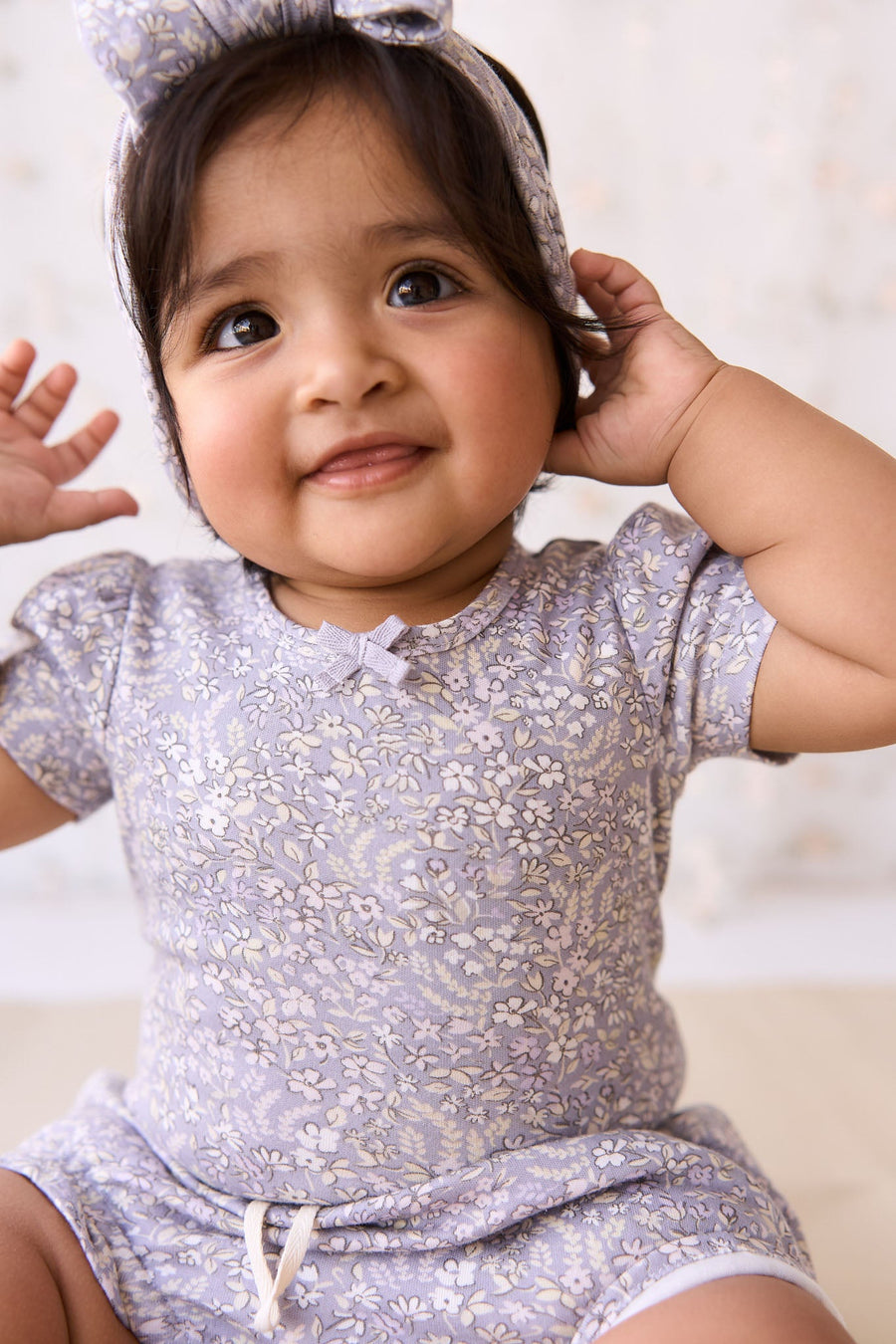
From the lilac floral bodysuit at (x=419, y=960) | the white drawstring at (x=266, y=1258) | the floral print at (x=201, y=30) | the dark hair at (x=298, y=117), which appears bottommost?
the white drawstring at (x=266, y=1258)

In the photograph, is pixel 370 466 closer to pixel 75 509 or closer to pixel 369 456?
pixel 369 456

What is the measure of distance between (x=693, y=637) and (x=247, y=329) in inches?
13.5

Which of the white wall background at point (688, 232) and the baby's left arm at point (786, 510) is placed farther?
the white wall background at point (688, 232)

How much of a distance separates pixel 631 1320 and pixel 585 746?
1.10 ft

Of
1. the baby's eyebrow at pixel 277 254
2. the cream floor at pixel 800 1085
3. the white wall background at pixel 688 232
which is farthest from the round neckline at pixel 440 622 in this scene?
the white wall background at pixel 688 232

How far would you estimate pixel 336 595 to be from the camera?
0.90 metres

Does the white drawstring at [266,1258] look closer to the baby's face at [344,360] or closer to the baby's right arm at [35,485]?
the baby's right arm at [35,485]

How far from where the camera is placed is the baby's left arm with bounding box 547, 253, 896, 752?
31.5 inches

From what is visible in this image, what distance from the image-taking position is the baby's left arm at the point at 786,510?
2.63 feet

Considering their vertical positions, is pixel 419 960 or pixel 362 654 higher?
pixel 362 654

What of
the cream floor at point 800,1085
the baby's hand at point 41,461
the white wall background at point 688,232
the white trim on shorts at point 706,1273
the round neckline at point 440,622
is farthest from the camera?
the white wall background at point 688,232

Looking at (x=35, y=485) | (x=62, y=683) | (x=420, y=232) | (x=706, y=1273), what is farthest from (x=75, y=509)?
(x=706, y=1273)

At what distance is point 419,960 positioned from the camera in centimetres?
84

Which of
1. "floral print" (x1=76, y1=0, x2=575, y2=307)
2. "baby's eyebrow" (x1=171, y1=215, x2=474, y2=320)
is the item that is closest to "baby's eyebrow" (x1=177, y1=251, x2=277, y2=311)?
"baby's eyebrow" (x1=171, y1=215, x2=474, y2=320)
